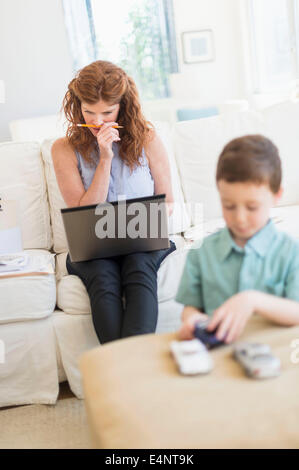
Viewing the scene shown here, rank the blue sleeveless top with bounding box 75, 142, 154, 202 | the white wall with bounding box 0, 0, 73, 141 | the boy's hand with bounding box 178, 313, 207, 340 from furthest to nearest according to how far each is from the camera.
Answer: the white wall with bounding box 0, 0, 73, 141, the blue sleeveless top with bounding box 75, 142, 154, 202, the boy's hand with bounding box 178, 313, 207, 340

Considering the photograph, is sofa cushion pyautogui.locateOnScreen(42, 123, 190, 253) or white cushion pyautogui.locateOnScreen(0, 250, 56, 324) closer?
white cushion pyautogui.locateOnScreen(0, 250, 56, 324)

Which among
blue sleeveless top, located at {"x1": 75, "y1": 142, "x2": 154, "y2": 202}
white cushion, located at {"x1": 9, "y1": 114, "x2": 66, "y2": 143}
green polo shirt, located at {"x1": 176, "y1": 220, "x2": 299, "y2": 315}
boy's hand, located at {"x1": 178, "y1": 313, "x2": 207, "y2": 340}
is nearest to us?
boy's hand, located at {"x1": 178, "y1": 313, "x2": 207, "y2": 340}

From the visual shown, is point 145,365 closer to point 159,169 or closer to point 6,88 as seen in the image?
point 159,169

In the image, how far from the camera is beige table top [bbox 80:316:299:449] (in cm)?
68

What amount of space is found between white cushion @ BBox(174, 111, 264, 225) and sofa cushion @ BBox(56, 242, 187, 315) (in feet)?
1.78

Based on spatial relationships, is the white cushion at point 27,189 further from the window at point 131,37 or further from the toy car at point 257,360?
the window at point 131,37

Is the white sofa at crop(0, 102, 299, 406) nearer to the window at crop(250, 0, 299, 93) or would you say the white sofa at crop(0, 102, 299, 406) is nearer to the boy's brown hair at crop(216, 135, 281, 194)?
the boy's brown hair at crop(216, 135, 281, 194)


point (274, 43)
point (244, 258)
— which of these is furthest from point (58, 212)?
point (274, 43)

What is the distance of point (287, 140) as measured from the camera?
7.60 feet

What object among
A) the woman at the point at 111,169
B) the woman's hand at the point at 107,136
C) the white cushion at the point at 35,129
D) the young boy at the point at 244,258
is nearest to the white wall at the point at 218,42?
the white cushion at the point at 35,129

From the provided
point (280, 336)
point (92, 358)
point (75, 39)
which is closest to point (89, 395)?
point (92, 358)

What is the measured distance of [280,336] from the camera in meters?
0.87

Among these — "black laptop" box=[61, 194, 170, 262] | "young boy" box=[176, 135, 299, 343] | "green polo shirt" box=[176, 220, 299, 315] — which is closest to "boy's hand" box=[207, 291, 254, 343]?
"young boy" box=[176, 135, 299, 343]

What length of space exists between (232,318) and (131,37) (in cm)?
537
